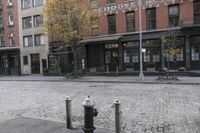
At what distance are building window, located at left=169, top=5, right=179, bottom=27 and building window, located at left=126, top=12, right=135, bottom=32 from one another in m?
4.22

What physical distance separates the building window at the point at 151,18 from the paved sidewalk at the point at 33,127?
22.4 metres

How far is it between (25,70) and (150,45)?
2049cm

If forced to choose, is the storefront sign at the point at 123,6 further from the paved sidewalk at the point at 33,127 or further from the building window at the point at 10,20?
the paved sidewalk at the point at 33,127

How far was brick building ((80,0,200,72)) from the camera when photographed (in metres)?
26.2

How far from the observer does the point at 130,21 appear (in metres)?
29.6

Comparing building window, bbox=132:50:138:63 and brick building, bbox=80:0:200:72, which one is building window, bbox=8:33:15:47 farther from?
building window, bbox=132:50:138:63

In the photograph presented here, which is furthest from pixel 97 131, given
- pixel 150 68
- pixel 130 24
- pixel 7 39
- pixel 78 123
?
pixel 7 39

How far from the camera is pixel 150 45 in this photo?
28.5 meters

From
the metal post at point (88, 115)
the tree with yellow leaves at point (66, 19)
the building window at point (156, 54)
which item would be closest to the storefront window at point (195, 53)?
the building window at point (156, 54)

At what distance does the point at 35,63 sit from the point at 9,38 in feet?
22.6

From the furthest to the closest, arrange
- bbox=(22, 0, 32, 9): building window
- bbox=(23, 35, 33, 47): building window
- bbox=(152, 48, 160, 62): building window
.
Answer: bbox=(23, 35, 33, 47): building window, bbox=(22, 0, 32, 9): building window, bbox=(152, 48, 160, 62): building window

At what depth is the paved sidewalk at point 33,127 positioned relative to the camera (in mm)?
6875

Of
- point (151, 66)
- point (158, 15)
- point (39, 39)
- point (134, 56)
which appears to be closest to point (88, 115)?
point (151, 66)

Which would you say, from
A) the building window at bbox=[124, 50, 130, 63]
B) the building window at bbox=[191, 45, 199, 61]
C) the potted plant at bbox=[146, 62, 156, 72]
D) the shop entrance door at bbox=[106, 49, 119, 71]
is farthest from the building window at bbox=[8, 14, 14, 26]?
the building window at bbox=[191, 45, 199, 61]
